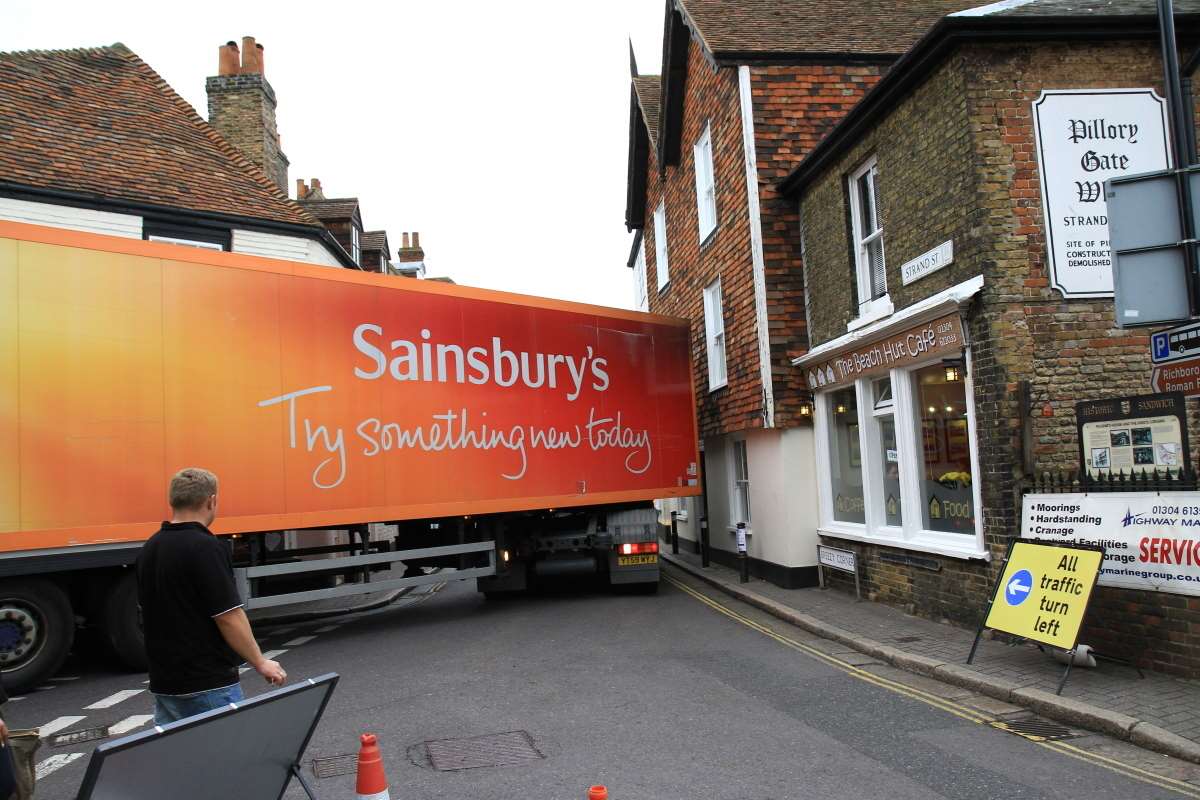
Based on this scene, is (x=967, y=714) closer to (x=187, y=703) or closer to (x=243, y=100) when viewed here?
(x=187, y=703)

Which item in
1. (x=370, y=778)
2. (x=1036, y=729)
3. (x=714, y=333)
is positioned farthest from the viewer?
(x=714, y=333)

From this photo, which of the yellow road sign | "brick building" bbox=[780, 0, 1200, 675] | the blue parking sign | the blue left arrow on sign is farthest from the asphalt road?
the blue parking sign

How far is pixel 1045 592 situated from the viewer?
21.5 feet

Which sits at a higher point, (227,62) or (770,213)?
(227,62)

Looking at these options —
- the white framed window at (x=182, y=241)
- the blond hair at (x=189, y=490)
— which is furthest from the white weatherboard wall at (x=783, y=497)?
the white framed window at (x=182, y=241)

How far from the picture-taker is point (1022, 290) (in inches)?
312

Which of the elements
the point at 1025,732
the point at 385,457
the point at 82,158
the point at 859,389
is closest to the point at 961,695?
the point at 1025,732

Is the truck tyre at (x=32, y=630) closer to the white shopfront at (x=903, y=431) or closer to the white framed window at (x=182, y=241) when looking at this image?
the white framed window at (x=182, y=241)

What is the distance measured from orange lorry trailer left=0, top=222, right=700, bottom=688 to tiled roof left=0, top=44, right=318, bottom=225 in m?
6.81

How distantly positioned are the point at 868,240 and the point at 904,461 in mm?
2853

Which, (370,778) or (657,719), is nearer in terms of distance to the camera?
(370,778)

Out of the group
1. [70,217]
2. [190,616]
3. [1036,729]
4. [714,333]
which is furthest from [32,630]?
[714,333]

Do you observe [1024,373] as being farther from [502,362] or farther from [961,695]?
[502,362]

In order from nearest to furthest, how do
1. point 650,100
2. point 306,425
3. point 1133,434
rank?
1. point 1133,434
2. point 306,425
3. point 650,100
